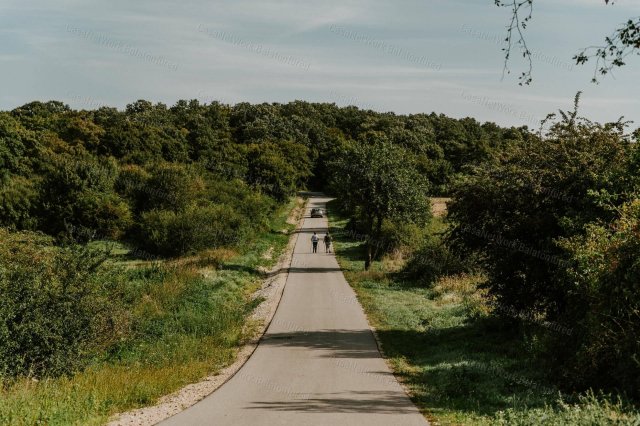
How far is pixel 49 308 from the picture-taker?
16.9 m

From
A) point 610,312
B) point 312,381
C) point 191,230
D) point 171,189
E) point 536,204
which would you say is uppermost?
point 536,204

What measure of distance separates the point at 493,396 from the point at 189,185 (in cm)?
4771

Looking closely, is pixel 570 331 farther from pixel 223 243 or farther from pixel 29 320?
pixel 223 243

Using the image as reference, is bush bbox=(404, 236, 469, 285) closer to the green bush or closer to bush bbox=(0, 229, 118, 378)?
bush bbox=(0, 229, 118, 378)

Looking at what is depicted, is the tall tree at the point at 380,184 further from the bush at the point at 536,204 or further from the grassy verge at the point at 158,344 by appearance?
the bush at the point at 536,204

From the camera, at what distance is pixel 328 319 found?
886 inches

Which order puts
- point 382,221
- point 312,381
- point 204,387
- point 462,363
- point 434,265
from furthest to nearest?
point 382,221 → point 434,265 → point 462,363 → point 312,381 → point 204,387

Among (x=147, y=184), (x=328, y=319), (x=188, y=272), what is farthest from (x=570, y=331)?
(x=147, y=184)

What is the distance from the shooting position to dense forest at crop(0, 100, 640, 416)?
11.5 metres

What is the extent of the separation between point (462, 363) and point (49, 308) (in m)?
12.8

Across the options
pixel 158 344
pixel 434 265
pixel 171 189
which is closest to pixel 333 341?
pixel 158 344

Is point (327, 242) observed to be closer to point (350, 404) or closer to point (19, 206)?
point (19, 206)

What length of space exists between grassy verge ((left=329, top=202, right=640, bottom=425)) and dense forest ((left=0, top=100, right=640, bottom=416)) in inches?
36.2

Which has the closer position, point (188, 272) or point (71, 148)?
point (188, 272)
